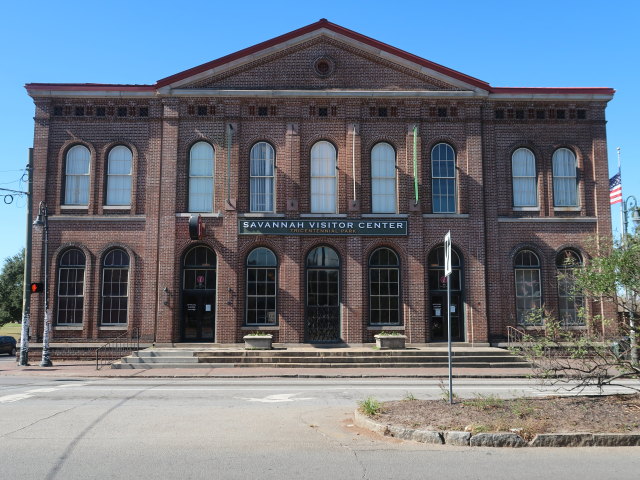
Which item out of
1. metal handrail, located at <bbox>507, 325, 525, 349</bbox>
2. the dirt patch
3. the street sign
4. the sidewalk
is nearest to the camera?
the dirt patch

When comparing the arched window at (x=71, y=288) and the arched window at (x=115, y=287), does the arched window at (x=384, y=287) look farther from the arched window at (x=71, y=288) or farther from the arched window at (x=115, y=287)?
the arched window at (x=71, y=288)

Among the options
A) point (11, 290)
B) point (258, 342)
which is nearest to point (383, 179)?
point (258, 342)

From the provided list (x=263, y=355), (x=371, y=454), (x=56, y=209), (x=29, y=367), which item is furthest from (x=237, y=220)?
(x=371, y=454)

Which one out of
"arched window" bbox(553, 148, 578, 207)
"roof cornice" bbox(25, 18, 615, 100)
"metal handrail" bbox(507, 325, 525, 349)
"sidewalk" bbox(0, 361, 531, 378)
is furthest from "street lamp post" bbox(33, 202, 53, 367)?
"arched window" bbox(553, 148, 578, 207)

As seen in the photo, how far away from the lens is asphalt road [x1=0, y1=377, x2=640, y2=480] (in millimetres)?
7488

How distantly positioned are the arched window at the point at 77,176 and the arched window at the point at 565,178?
20643 millimetres

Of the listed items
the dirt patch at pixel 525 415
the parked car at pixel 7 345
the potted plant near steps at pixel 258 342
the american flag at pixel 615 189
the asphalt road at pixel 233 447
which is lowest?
the parked car at pixel 7 345

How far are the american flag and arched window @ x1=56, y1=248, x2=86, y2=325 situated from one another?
22.4 metres

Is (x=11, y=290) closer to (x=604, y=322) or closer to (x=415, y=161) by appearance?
(x=415, y=161)

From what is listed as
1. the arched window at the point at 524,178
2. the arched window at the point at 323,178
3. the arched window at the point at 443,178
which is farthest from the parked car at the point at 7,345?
the arched window at the point at 524,178

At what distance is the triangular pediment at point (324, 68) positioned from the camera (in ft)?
83.7

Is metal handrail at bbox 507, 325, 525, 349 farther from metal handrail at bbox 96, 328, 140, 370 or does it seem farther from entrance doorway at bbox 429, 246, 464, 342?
metal handrail at bbox 96, 328, 140, 370

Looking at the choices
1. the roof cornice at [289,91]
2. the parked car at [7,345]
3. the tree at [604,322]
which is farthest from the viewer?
the parked car at [7,345]

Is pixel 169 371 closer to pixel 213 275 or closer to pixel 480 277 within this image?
pixel 213 275
